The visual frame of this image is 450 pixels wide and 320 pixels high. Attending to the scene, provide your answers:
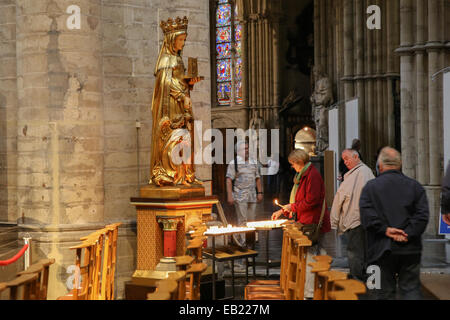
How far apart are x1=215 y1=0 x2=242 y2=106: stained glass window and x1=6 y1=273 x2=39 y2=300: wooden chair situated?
93.3ft

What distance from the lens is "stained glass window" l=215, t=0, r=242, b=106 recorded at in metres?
33.1

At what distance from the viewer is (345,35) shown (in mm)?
20172

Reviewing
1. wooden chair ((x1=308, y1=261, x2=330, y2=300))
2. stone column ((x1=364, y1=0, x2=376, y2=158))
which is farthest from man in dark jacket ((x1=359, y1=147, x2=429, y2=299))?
stone column ((x1=364, y1=0, x2=376, y2=158))

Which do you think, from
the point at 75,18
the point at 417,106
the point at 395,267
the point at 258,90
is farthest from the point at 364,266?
the point at 258,90

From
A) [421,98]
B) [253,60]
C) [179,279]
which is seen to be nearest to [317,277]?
[179,279]

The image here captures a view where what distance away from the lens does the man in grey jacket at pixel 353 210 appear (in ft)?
26.5

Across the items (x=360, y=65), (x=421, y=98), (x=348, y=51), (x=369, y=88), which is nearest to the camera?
(x=421, y=98)

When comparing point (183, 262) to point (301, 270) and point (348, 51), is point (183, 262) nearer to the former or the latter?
point (301, 270)

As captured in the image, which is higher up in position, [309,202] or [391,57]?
[391,57]

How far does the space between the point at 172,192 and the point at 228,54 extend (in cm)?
2553

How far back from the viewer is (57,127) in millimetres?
8664

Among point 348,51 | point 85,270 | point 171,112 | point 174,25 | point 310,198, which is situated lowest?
point 85,270
